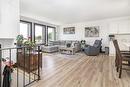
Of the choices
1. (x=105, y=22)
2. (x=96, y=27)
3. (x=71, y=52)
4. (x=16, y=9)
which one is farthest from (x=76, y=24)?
(x=16, y=9)

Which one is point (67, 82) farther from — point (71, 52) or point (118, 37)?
point (118, 37)

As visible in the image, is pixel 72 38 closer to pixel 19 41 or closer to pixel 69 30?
pixel 69 30

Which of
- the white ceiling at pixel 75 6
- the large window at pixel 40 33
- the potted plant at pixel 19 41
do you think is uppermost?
the white ceiling at pixel 75 6

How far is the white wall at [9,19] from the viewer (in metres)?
3.06

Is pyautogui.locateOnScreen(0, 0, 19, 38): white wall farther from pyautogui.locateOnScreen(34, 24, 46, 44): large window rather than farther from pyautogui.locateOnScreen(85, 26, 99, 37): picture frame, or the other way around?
pyautogui.locateOnScreen(85, 26, 99, 37): picture frame

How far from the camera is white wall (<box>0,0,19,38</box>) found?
10.0 ft

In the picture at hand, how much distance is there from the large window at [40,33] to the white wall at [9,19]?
3.88 metres

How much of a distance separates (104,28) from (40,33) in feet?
15.4

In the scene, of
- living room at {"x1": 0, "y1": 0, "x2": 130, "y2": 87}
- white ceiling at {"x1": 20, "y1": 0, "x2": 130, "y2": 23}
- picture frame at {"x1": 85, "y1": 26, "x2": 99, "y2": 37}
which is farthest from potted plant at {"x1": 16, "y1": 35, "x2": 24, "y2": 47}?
picture frame at {"x1": 85, "y1": 26, "x2": 99, "y2": 37}

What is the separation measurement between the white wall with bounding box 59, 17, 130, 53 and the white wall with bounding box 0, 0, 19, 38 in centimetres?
540

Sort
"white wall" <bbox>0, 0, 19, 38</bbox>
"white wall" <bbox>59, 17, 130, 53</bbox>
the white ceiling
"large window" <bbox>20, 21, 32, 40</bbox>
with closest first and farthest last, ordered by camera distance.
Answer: "white wall" <bbox>0, 0, 19, 38</bbox> → the white ceiling → "white wall" <bbox>59, 17, 130, 53</bbox> → "large window" <bbox>20, 21, 32, 40</bbox>

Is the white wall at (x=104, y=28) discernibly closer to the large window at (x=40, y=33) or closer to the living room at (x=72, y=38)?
the living room at (x=72, y=38)

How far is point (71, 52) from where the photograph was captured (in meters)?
6.71

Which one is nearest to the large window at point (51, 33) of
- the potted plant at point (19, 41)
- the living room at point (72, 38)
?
the living room at point (72, 38)
